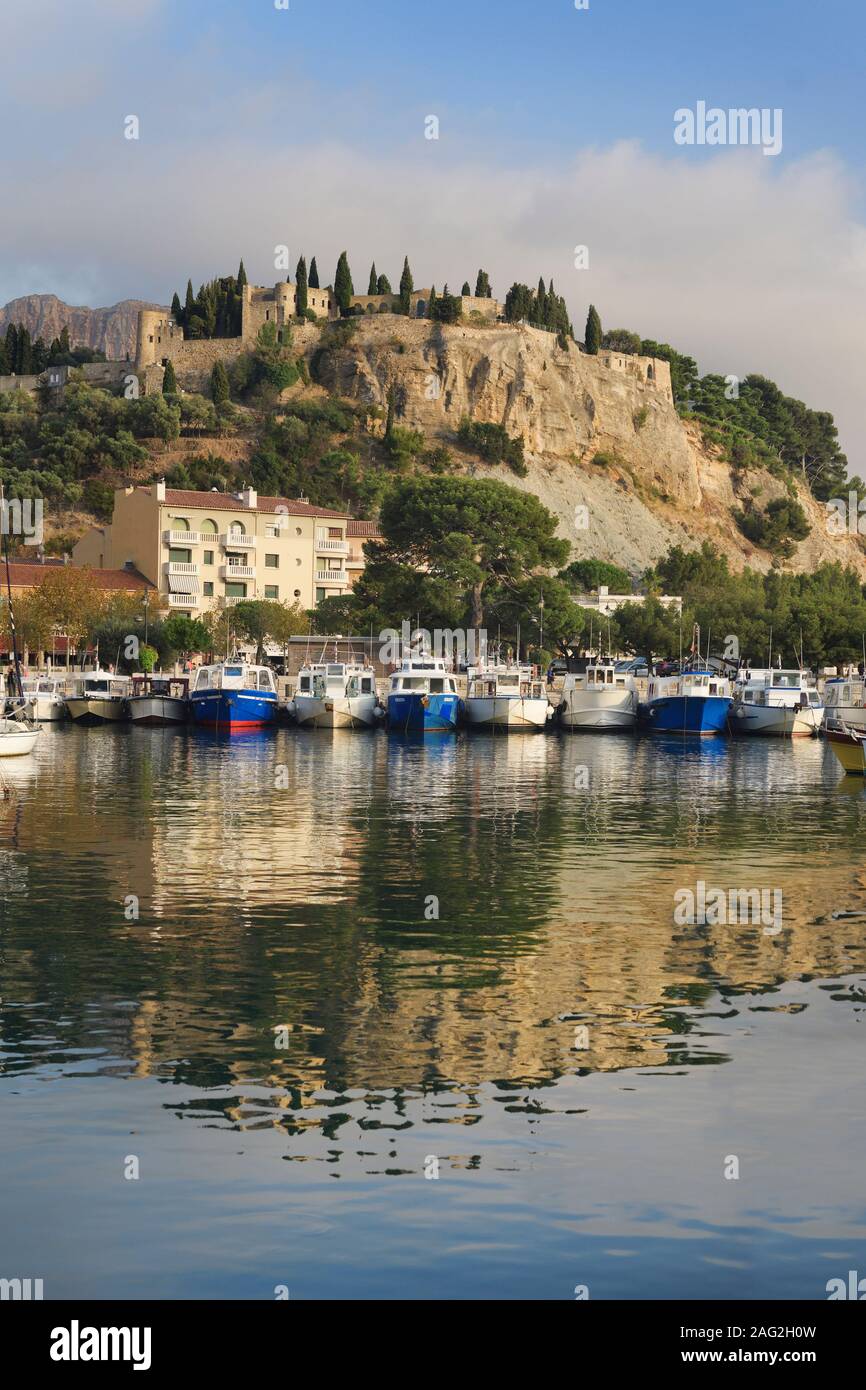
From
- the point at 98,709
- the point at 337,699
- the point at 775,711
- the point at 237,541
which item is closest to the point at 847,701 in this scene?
the point at 775,711

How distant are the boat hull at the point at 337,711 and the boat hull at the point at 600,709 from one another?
9.07 metres

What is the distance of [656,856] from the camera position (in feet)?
84.0

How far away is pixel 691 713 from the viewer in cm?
6619

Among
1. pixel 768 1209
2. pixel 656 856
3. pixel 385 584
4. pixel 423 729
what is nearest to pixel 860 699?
pixel 423 729

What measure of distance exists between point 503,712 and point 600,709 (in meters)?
5.34

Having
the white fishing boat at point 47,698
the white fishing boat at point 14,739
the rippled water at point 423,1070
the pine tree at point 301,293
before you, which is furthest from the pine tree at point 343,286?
the rippled water at point 423,1070

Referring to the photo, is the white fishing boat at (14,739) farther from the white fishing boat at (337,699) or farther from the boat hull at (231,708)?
the white fishing boat at (337,699)

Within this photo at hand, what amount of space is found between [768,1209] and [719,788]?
3069 cm

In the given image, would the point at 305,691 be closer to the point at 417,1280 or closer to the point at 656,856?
the point at 656,856

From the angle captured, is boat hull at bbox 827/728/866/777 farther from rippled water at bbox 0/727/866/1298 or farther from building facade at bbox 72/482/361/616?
building facade at bbox 72/482/361/616

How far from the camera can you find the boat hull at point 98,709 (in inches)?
2758

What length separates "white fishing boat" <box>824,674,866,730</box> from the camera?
5884 cm

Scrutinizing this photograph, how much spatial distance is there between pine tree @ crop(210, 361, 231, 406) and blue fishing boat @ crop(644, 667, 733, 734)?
72.0m

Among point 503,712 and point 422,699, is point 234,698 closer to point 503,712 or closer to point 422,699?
point 422,699
